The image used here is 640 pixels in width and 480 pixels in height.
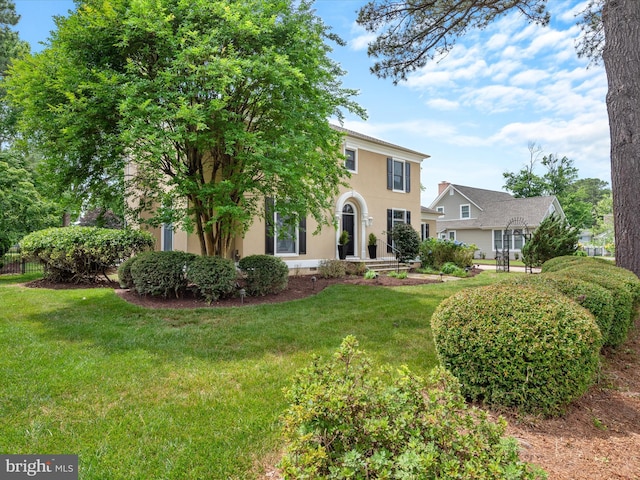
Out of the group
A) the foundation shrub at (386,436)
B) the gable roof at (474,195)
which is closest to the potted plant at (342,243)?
the foundation shrub at (386,436)

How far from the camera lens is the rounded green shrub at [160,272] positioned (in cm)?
781

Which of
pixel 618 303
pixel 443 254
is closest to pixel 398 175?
pixel 443 254

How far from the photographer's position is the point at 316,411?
1805 mm

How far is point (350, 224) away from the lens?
1524cm

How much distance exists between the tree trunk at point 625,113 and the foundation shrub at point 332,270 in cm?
784

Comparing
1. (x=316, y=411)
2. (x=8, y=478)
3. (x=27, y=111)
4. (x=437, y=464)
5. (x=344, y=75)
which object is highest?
(x=344, y=75)

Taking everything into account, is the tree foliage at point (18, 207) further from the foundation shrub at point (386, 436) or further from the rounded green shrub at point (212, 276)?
the foundation shrub at point (386, 436)

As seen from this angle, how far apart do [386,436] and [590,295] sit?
3539mm

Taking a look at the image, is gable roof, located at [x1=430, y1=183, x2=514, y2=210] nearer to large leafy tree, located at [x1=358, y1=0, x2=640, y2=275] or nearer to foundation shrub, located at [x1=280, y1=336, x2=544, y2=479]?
large leafy tree, located at [x1=358, y1=0, x2=640, y2=275]

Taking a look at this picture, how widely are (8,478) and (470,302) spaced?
377cm

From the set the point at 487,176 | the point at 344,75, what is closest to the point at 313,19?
the point at 344,75

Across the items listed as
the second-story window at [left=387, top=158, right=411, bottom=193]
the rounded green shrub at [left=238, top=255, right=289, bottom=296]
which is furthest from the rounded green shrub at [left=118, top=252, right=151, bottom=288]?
the second-story window at [left=387, top=158, right=411, bottom=193]

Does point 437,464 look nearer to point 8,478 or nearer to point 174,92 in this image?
point 8,478

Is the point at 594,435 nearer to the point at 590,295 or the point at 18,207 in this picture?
the point at 590,295
